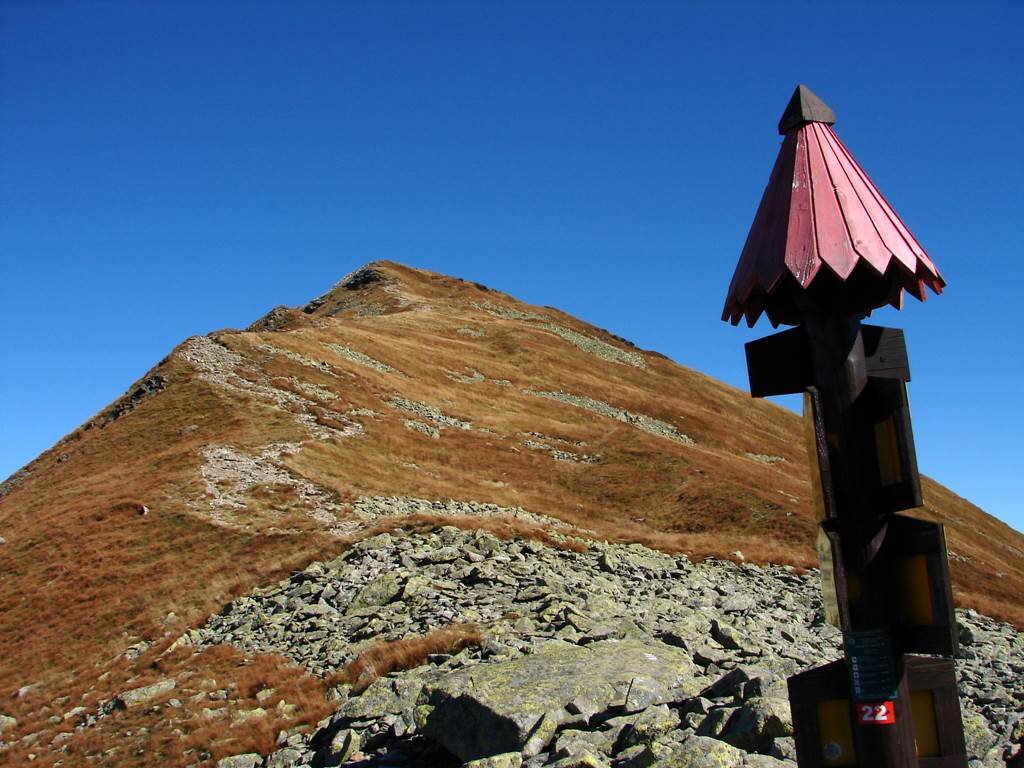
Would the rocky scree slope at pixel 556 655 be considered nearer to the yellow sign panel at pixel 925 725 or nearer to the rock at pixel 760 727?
the rock at pixel 760 727

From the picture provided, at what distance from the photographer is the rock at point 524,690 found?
11.3 m

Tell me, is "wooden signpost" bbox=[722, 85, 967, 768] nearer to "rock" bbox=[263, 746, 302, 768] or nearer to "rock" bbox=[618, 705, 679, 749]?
"rock" bbox=[618, 705, 679, 749]

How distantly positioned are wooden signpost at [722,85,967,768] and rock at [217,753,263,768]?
1299 centimetres

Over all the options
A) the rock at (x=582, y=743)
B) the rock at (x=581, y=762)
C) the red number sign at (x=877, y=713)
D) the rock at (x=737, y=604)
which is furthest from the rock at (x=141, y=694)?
the red number sign at (x=877, y=713)

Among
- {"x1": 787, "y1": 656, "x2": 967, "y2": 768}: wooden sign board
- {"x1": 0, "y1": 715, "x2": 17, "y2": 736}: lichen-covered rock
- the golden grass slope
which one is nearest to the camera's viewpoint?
{"x1": 787, "y1": 656, "x2": 967, "y2": 768}: wooden sign board

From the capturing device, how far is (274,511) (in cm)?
3497

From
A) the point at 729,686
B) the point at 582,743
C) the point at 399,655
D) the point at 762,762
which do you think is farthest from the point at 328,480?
the point at 762,762

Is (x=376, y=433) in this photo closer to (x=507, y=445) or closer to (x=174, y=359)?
(x=507, y=445)

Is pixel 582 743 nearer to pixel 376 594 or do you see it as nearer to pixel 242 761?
pixel 242 761

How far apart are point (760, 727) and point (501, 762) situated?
3399 millimetres

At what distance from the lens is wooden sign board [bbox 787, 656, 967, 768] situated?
431 cm

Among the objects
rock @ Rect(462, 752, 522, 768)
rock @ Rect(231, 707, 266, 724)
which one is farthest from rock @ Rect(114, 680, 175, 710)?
rock @ Rect(462, 752, 522, 768)

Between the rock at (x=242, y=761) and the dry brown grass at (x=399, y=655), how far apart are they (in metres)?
2.64

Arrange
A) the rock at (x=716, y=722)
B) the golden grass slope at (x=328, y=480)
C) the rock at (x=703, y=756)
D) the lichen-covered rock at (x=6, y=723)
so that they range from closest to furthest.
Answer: the rock at (x=703, y=756)
the rock at (x=716, y=722)
the lichen-covered rock at (x=6, y=723)
the golden grass slope at (x=328, y=480)
